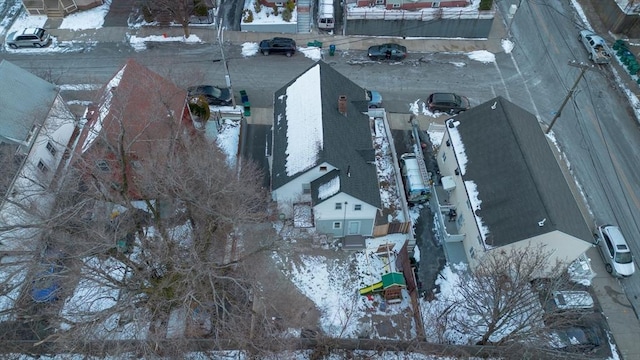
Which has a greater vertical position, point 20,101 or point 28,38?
point 20,101

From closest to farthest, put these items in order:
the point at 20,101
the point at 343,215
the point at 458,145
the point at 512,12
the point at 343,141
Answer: the point at 343,215
the point at 343,141
the point at 458,145
the point at 20,101
the point at 512,12

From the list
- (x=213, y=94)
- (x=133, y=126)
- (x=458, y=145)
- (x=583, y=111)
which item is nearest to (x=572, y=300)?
(x=458, y=145)

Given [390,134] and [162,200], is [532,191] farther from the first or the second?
[162,200]

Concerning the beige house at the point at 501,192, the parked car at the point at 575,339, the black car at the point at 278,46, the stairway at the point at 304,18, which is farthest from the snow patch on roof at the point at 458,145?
the stairway at the point at 304,18

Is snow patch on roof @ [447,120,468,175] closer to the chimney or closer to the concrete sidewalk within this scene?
the chimney

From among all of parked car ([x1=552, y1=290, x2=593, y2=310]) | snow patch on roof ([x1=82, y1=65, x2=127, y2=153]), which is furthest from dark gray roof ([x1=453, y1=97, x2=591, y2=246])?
snow patch on roof ([x1=82, y1=65, x2=127, y2=153])

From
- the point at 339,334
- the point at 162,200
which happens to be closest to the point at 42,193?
the point at 162,200

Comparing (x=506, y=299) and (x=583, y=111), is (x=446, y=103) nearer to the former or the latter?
(x=583, y=111)

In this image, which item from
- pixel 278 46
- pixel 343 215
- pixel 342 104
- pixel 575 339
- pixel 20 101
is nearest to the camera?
pixel 575 339
